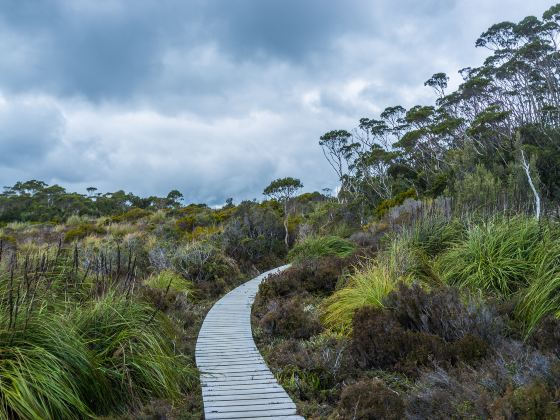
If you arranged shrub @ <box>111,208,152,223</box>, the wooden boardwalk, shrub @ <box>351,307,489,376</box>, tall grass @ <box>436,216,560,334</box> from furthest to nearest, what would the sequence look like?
shrub @ <box>111,208,152,223</box> → tall grass @ <box>436,216,560,334</box> → shrub @ <box>351,307,489,376</box> → the wooden boardwalk

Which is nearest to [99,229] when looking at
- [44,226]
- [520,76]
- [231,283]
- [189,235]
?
[44,226]

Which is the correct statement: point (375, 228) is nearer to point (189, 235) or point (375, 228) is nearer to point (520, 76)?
point (189, 235)

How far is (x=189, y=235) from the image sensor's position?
21.9m

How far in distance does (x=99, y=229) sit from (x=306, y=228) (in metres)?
13.9

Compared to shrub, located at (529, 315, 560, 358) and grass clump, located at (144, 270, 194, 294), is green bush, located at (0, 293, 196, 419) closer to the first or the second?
shrub, located at (529, 315, 560, 358)

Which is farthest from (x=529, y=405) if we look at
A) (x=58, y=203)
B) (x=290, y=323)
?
(x=58, y=203)

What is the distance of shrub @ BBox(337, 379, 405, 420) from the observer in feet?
13.5

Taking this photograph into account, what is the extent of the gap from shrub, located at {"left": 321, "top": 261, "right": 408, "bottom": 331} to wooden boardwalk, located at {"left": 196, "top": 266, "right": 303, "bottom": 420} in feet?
4.25

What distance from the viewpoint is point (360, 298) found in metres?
7.46

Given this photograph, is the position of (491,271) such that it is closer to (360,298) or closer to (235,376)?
(360,298)


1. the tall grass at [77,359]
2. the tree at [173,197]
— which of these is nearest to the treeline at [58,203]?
the tree at [173,197]

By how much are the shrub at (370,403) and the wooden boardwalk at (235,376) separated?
1.52 feet

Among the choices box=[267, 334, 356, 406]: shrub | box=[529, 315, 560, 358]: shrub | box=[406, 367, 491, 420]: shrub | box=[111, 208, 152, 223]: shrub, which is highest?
box=[111, 208, 152, 223]: shrub

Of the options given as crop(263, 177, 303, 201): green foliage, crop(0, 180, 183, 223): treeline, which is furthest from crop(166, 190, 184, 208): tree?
crop(263, 177, 303, 201): green foliage
